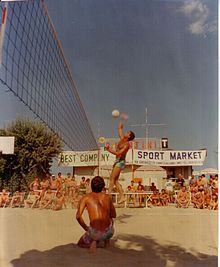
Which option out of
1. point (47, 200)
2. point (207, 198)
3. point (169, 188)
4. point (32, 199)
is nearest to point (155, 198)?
point (169, 188)

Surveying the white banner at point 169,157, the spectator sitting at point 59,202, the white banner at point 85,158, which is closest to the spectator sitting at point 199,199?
the white banner at point 169,157

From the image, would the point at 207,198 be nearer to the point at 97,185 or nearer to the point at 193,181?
the point at 193,181

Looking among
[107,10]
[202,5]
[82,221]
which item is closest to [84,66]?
[107,10]

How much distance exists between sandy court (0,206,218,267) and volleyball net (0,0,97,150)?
2.72 feet

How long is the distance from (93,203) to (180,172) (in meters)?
1.23

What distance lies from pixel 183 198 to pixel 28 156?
175 centimetres

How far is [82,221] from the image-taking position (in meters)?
3.00

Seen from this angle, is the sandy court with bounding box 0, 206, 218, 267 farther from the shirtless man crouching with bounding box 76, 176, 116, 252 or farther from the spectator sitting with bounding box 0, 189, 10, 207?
the spectator sitting with bounding box 0, 189, 10, 207

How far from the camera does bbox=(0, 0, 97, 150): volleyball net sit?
126 inches

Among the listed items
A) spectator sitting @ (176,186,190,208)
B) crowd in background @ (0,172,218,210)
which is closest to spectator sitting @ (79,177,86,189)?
crowd in background @ (0,172,218,210)

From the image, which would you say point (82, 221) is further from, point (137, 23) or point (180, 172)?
point (137, 23)

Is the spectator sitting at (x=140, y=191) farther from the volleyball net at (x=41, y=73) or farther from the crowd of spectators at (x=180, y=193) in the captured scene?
the volleyball net at (x=41, y=73)

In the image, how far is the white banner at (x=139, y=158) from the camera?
3.44m

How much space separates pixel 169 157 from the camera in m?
3.80
